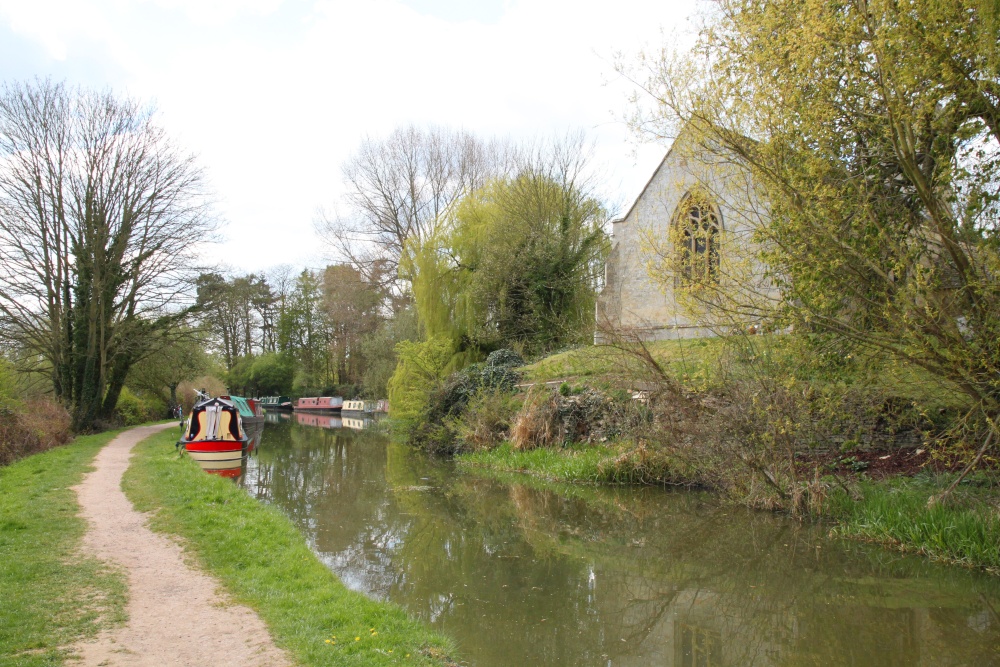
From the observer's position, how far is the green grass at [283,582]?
4805mm

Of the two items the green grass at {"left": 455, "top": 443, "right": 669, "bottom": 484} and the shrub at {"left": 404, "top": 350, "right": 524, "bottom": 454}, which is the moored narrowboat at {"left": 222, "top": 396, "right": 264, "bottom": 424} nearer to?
the shrub at {"left": 404, "top": 350, "right": 524, "bottom": 454}

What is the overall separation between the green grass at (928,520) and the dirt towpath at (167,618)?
7.03 m

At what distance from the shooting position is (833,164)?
722 centimetres

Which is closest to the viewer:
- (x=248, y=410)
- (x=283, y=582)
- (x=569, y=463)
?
(x=283, y=582)

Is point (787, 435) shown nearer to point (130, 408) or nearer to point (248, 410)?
point (248, 410)

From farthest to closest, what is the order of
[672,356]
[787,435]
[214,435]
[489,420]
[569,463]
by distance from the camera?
1. [489,420]
2. [214,435]
3. [569,463]
4. [672,356]
5. [787,435]

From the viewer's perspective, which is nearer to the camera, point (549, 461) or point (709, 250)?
point (709, 250)

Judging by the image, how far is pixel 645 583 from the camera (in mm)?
7316

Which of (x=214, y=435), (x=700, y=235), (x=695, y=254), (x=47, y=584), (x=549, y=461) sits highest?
(x=700, y=235)

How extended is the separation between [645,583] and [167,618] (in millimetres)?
4671

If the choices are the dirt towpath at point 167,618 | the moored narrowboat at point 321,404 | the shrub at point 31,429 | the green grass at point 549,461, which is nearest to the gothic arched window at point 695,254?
the green grass at point 549,461

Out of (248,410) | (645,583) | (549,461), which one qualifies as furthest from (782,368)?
(248,410)

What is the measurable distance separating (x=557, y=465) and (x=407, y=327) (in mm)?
17663

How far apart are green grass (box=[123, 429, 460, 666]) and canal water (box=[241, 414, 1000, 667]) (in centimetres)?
51
